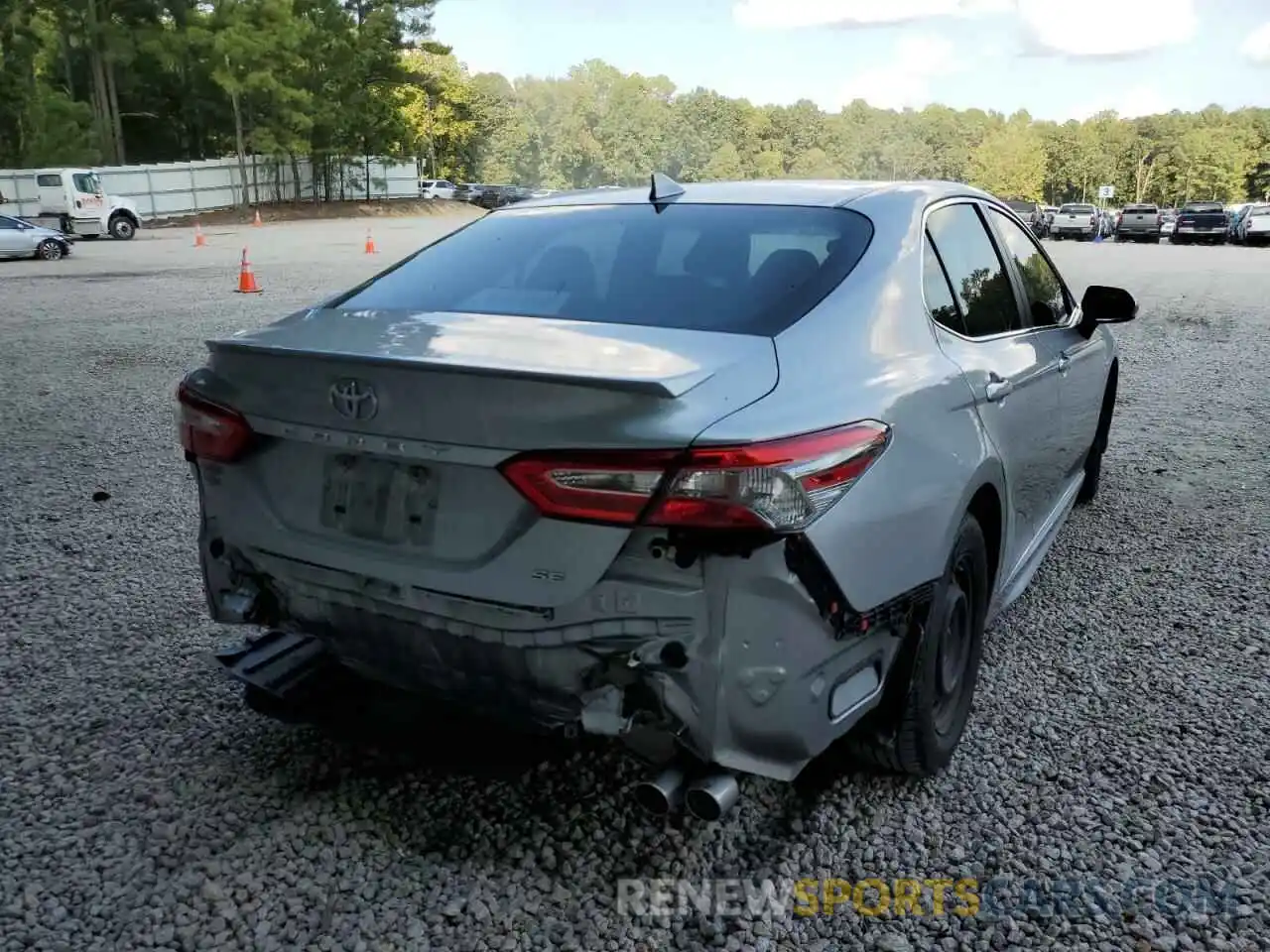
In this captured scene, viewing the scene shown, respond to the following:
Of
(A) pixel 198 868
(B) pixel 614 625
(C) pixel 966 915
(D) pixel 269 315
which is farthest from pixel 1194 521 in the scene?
(D) pixel 269 315

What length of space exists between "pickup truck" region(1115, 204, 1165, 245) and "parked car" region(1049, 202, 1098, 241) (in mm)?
967

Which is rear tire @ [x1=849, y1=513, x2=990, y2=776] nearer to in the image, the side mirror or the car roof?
the car roof

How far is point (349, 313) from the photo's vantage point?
2.86 metres

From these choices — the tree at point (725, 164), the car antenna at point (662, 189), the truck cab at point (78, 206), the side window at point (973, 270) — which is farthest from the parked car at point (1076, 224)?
the tree at point (725, 164)

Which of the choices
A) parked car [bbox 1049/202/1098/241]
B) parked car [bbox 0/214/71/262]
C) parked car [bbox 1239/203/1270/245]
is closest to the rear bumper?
parked car [bbox 0/214/71/262]

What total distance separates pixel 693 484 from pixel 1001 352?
1612 mm

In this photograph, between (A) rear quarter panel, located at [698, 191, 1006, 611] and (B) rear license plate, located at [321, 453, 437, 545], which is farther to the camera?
(B) rear license plate, located at [321, 453, 437, 545]

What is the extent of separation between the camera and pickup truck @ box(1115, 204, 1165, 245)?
4203 cm

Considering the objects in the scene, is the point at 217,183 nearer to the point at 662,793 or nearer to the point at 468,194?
the point at 468,194

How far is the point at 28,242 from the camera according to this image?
23156 millimetres

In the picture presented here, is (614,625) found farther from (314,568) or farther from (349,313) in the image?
(349,313)

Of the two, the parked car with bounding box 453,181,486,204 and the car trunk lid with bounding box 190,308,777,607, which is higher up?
the car trunk lid with bounding box 190,308,777,607

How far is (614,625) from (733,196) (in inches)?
66.4

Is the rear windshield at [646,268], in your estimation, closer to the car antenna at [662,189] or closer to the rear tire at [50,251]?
the car antenna at [662,189]
